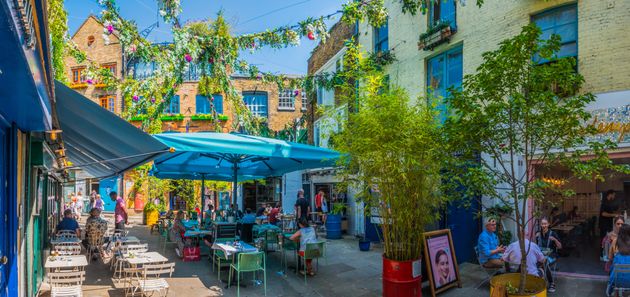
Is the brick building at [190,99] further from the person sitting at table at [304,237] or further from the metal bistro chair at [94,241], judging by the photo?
the person sitting at table at [304,237]

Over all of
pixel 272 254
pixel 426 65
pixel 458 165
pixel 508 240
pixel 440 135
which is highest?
pixel 426 65

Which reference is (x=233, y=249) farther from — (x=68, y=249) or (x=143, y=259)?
(x=68, y=249)

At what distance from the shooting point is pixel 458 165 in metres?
5.57

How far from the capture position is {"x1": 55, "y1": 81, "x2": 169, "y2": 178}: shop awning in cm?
411

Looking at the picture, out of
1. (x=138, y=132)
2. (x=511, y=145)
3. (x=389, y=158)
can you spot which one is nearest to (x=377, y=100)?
(x=389, y=158)

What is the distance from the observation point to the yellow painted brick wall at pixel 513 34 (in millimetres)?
7805

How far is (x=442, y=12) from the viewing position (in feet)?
38.8

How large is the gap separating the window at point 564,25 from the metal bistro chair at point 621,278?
439cm

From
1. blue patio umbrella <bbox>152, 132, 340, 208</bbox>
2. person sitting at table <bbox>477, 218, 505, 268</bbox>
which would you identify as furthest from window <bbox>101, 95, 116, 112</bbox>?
person sitting at table <bbox>477, 218, 505, 268</bbox>

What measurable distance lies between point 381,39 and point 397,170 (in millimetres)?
9432

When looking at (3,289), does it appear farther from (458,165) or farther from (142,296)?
(458,165)

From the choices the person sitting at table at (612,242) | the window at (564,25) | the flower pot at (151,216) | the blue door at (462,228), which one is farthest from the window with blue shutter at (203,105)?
the person sitting at table at (612,242)

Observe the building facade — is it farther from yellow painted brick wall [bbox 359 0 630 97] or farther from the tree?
the tree

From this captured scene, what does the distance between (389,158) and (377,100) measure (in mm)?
990
